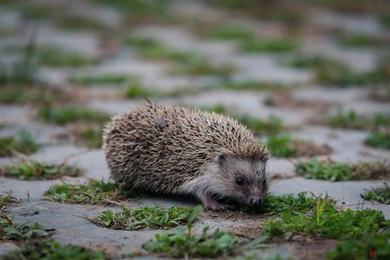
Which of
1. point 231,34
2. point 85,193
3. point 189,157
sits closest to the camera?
point 85,193

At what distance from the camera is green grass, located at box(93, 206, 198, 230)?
4.80 metres

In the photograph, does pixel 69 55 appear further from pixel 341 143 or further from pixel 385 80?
pixel 341 143

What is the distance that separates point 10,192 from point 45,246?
154 centimetres

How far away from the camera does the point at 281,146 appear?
7223 millimetres

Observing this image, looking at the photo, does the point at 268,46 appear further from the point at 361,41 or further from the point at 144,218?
the point at 144,218

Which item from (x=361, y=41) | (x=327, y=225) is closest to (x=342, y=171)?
(x=327, y=225)

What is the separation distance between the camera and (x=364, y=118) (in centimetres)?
868

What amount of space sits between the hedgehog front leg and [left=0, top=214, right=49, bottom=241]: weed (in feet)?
4.61

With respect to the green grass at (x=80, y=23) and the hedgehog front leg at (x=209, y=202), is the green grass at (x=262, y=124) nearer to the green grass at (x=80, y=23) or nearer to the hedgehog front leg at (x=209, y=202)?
the hedgehog front leg at (x=209, y=202)

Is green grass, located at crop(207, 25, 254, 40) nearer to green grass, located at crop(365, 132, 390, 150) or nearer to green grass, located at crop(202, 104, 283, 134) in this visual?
green grass, located at crop(202, 104, 283, 134)

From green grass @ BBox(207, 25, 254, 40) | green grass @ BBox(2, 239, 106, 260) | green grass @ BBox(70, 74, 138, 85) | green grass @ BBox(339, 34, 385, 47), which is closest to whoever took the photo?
green grass @ BBox(2, 239, 106, 260)

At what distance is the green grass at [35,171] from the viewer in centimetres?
630

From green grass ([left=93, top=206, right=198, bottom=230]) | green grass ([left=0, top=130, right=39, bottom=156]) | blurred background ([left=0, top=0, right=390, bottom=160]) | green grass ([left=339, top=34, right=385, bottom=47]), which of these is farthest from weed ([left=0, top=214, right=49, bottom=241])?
green grass ([left=339, top=34, right=385, bottom=47])

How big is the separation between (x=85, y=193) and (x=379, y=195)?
2450 mm
